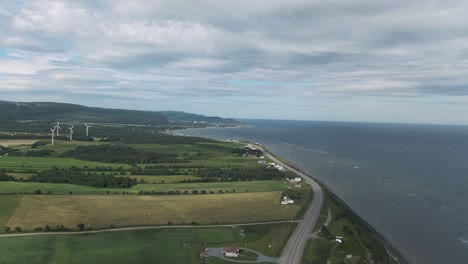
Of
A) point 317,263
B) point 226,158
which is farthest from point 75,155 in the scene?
point 317,263

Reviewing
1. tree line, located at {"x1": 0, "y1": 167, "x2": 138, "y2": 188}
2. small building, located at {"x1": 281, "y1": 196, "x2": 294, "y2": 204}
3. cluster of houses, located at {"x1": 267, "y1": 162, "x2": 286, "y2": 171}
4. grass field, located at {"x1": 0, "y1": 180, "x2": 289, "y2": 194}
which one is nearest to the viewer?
small building, located at {"x1": 281, "y1": 196, "x2": 294, "y2": 204}

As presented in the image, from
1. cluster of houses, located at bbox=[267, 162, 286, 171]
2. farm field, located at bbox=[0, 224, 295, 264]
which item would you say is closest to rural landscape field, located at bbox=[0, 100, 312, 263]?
farm field, located at bbox=[0, 224, 295, 264]

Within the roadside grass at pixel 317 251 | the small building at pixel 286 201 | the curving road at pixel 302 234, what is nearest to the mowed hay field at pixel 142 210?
the small building at pixel 286 201

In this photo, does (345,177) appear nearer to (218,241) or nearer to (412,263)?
(412,263)

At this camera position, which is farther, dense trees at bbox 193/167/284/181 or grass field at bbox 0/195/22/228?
dense trees at bbox 193/167/284/181

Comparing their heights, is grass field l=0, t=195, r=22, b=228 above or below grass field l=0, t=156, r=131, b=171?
below

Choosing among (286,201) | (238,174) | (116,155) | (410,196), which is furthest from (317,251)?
(116,155)

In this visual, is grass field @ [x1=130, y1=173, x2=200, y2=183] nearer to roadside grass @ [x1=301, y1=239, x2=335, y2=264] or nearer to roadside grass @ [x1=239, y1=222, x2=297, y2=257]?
roadside grass @ [x1=239, y1=222, x2=297, y2=257]
